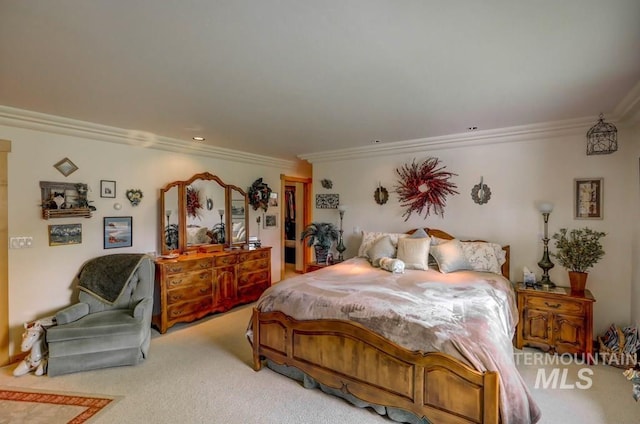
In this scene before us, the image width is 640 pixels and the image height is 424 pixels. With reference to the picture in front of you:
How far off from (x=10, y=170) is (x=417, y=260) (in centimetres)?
446

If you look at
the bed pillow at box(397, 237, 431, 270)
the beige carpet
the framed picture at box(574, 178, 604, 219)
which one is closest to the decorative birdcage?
the framed picture at box(574, 178, 604, 219)

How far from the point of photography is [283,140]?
4293mm

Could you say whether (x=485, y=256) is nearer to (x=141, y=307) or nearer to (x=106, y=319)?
(x=141, y=307)

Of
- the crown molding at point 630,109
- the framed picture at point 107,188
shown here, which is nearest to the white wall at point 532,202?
the crown molding at point 630,109

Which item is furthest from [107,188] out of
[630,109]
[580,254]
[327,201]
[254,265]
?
[630,109]

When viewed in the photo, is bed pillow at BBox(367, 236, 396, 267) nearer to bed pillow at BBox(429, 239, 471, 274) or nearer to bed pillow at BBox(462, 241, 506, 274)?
bed pillow at BBox(429, 239, 471, 274)

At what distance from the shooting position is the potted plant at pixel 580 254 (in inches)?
122

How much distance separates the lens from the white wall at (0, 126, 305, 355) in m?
3.04

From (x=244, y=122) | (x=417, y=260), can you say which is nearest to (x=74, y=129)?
(x=244, y=122)

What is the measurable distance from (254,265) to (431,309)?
10.8 feet

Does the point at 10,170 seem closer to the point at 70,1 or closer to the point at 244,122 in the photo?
the point at 244,122

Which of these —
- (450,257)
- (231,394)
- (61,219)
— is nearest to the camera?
(231,394)

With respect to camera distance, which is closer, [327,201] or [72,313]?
[72,313]

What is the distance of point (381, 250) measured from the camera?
13.0 feet
